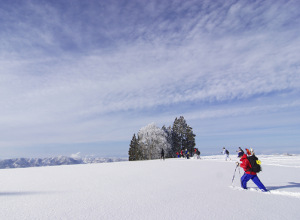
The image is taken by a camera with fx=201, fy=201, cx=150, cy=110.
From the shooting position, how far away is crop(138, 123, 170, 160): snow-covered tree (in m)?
58.3

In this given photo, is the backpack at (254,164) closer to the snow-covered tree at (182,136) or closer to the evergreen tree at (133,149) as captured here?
the snow-covered tree at (182,136)

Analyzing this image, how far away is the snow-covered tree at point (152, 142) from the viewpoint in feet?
191

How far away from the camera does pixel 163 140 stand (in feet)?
192

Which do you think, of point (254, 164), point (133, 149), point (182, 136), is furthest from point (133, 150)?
point (254, 164)

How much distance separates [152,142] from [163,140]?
3.32 m

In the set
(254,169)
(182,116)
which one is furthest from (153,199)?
(182,116)

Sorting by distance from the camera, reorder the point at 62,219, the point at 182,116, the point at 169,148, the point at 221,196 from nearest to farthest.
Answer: the point at 62,219 → the point at 221,196 → the point at 169,148 → the point at 182,116

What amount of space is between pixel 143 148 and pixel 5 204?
5438cm

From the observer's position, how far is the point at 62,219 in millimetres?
4781

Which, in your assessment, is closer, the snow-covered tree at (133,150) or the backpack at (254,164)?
the backpack at (254,164)

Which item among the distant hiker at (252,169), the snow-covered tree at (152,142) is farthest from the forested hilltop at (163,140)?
the distant hiker at (252,169)

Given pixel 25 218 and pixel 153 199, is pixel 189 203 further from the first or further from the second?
pixel 25 218

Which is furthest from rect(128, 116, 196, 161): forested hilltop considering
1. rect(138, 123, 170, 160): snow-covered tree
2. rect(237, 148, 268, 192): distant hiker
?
rect(237, 148, 268, 192): distant hiker

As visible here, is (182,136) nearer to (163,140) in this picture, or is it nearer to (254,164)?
(163,140)
